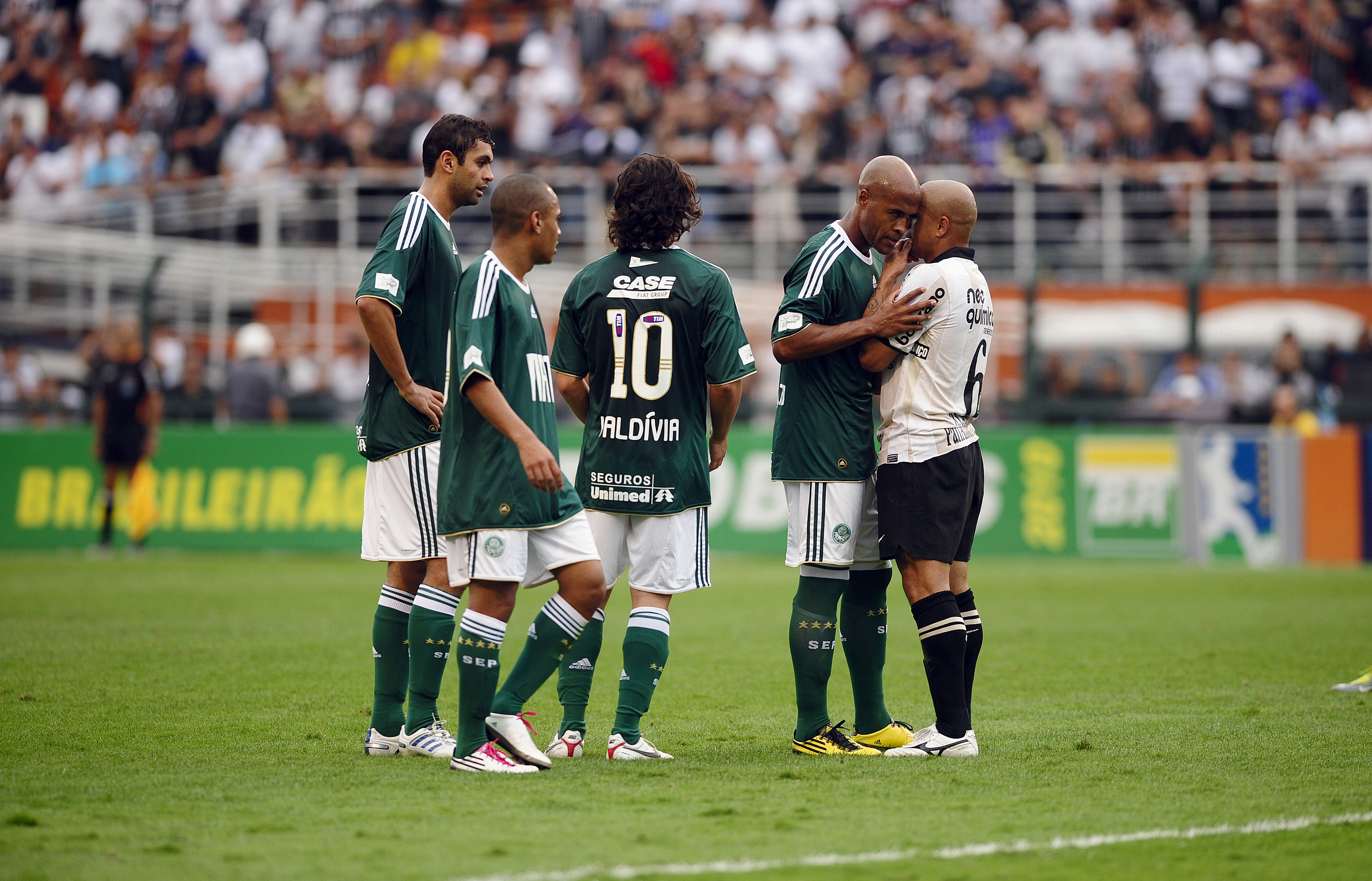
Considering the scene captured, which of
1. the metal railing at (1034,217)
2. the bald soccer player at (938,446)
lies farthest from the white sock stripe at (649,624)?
the metal railing at (1034,217)

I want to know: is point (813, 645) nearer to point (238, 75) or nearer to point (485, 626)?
point (485, 626)

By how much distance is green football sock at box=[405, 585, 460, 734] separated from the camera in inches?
228

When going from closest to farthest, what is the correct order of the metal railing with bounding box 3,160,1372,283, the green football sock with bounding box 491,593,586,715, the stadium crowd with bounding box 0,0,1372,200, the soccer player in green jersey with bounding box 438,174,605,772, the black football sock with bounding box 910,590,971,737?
the soccer player in green jersey with bounding box 438,174,605,772
the green football sock with bounding box 491,593,586,715
the black football sock with bounding box 910,590,971,737
the metal railing with bounding box 3,160,1372,283
the stadium crowd with bounding box 0,0,1372,200

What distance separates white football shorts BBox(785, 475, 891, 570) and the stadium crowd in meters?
14.2

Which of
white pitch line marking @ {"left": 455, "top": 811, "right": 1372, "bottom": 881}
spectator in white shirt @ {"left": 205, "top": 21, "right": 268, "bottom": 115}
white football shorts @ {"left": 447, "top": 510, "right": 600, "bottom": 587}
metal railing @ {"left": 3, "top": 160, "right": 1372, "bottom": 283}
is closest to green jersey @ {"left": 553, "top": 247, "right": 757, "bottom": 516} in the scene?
white football shorts @ {"left": 447, "top": 510, "right": 600, "bottom": 587}

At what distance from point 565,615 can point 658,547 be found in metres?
0.48

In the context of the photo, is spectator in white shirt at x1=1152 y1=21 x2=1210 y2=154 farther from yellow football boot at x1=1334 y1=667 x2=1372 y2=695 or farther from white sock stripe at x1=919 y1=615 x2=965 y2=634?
white sock stripe at x1=919 y1=615 x2=965 y2=634

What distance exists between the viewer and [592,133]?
21.0 m

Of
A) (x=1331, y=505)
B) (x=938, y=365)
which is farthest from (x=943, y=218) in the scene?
(x=1331, y=505)

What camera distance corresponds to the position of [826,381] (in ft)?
20.1

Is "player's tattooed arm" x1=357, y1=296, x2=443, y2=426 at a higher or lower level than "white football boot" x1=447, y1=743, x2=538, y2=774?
higher

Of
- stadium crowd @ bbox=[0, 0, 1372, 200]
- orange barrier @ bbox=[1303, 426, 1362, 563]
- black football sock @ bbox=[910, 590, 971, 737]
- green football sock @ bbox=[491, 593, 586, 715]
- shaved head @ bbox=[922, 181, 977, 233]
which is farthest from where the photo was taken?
stadium crowd @ bbox=[0, 0, 1372, 200]

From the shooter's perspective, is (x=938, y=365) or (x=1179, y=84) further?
(x=1179, y=84)

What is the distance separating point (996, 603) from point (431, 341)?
724 cm
